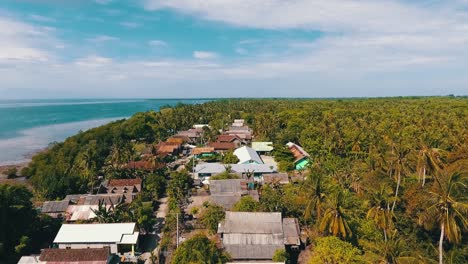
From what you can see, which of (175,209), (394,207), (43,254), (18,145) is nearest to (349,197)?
(394,207)

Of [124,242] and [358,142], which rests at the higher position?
[358,142]

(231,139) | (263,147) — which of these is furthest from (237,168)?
(231,139)

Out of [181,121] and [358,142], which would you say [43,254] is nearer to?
[358,142]

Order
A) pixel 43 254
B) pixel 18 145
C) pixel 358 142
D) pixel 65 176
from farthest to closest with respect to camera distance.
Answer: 1. pixel 18 145
2. pixel 358 142
3. pixel 65 176
4. pixel 43 254

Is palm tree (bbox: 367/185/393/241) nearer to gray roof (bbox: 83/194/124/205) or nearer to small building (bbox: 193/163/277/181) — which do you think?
small building (bbox: 193/163/277/181)

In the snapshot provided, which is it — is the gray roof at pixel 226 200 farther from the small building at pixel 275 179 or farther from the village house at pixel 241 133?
the village house at pixel 241 133

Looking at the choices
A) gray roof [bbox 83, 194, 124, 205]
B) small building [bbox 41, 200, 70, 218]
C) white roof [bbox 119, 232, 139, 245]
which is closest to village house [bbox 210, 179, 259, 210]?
white roof [bbox 119, 232, 139, 245]

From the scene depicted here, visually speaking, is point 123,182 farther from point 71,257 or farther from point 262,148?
point 262,148
